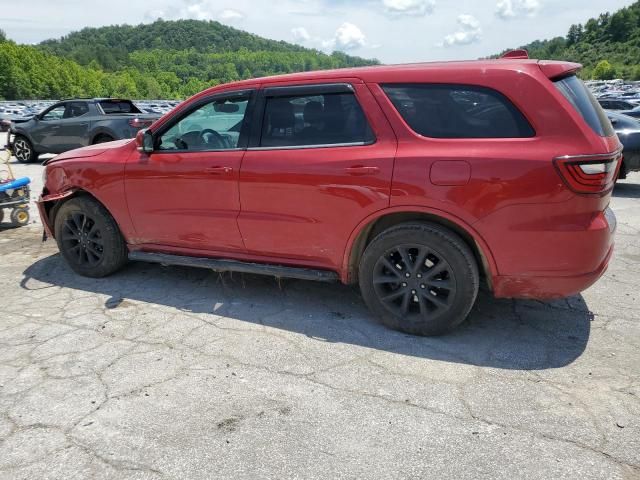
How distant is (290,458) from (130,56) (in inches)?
6297

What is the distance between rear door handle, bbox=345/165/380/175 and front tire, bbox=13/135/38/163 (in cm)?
1245

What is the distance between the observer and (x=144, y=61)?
139750mm

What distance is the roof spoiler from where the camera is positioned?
317 cm

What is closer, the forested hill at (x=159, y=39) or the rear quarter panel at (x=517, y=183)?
the rear quarter panel at (x=517, y=183)

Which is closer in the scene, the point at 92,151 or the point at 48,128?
the point at 92,151

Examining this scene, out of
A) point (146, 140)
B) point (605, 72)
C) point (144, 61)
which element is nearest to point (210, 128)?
point (146, 140)

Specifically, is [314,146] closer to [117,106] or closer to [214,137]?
[214,137]

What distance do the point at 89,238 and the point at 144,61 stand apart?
494 ft

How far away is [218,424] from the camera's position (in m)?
2.65

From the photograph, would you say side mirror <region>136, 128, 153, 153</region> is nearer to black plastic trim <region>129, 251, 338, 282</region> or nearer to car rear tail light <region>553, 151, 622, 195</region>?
black plastic trim <region>129, 251, 338, 282</region>

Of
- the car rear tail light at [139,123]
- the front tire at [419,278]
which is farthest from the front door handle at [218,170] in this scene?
the car rear tail light at [139,123]

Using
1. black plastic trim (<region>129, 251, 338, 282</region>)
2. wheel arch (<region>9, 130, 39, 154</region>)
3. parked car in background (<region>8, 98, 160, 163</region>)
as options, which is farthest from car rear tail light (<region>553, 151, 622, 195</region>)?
wheel arch (<region>9, 130, 39, 154</region>)

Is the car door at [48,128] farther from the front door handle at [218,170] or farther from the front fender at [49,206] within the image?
the front door handle at [218,170]

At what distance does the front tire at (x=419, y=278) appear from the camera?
11.0 ft
